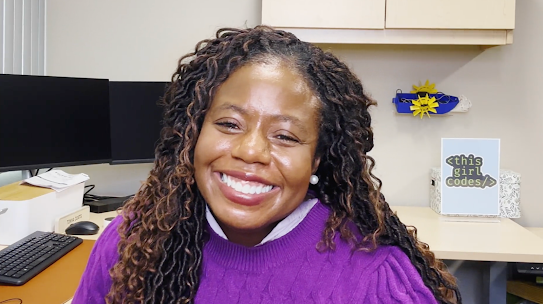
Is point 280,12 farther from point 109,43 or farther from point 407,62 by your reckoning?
point 109,43

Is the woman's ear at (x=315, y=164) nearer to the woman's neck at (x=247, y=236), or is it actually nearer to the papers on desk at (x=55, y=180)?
the woman's neck at (x=247, y=236)

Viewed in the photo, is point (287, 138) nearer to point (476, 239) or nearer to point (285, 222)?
point (285, 222)

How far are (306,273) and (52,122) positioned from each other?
4.61 feet

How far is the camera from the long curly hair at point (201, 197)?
0.94m

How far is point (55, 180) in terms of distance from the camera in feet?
6.31

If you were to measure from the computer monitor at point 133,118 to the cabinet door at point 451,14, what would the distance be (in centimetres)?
102

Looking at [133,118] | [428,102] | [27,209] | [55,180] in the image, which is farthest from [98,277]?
[428,102]

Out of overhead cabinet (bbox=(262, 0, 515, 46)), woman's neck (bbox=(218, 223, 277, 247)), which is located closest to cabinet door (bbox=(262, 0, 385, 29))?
overhead cabinet (bbox=(262, 0, 515, 46))

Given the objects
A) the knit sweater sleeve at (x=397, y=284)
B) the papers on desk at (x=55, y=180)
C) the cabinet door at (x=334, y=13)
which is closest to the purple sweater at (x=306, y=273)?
the knit sweater sleeve at (x=397, y=284)

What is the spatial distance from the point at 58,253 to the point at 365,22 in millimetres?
1360

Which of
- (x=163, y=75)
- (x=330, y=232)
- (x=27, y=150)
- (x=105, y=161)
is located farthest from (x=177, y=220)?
(x=163, y=75)

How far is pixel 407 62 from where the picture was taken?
239 cm

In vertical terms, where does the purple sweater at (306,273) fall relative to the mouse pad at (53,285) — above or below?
above

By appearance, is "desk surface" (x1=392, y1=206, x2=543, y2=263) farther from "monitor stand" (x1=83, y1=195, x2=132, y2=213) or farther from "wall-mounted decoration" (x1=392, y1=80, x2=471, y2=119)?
"monitor stand" (x1=83, y1=195, x2=132, y2=213)
